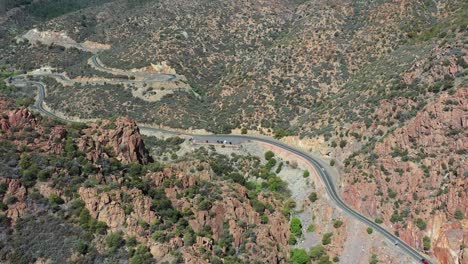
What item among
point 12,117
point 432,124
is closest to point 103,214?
point 12,117

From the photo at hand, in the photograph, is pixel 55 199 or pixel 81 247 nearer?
pixel 81 247

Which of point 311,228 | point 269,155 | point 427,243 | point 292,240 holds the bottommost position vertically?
point 292,240

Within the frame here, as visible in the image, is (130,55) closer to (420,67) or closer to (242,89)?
(242,89)

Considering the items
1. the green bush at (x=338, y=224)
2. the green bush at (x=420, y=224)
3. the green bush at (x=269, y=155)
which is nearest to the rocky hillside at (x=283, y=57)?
the green bush at (x=269, y=155)

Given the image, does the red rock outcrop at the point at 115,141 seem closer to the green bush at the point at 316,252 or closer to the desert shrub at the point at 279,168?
the desert shrub at the point at 279,168

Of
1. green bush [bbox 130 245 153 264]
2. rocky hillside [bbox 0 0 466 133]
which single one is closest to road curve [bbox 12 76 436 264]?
rocky hillside [bbox 0 0 466 133]

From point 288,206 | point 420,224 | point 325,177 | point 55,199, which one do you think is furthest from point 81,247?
point 325,177

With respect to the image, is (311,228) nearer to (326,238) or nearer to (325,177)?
(326,238)
